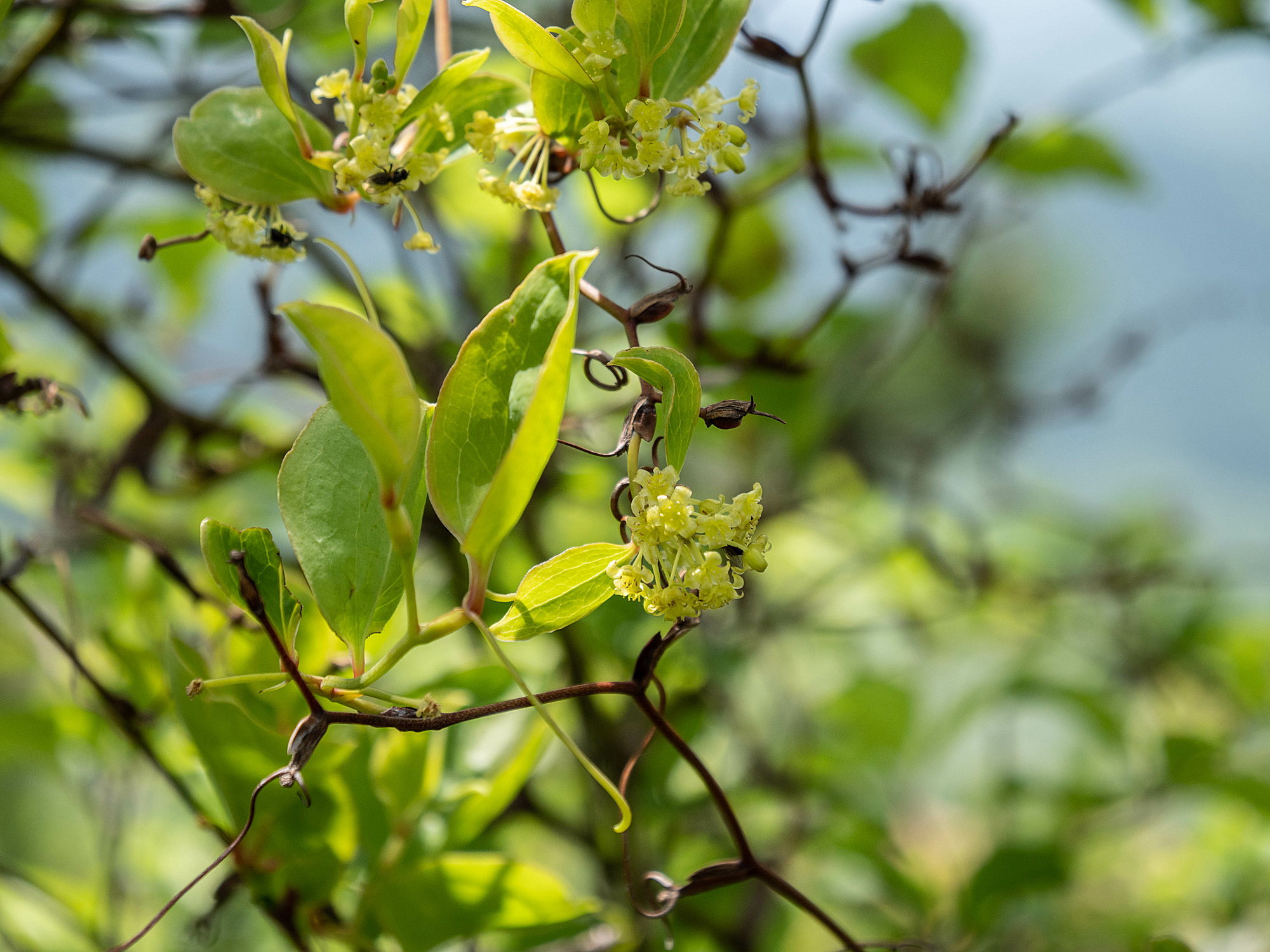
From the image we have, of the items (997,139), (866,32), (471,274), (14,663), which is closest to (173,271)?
(471,274)

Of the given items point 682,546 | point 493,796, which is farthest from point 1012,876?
point 682,546

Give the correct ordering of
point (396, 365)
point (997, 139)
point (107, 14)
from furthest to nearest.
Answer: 1. point (107, 14)
2. point (997, 139)
3. point (396, 365)

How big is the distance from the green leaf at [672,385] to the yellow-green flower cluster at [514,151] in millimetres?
56

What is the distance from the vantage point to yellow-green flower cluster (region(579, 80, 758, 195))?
0.77ft

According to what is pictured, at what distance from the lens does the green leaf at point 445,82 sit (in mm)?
239

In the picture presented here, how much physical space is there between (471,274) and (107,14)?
0.28m

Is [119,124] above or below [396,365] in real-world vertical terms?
below

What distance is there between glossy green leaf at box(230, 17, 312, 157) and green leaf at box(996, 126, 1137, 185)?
0.63m

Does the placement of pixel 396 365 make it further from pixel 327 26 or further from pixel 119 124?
pixel 119 124

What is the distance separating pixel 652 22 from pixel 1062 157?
63cm

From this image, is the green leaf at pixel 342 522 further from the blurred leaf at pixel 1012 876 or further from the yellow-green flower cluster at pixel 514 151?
the blurred leaf at pixel 1012 876

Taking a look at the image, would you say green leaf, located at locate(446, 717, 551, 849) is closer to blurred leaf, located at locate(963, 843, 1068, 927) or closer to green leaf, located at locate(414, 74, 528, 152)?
green leaf, located at locate(414, 74, 528, 152)

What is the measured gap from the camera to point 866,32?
721 mm

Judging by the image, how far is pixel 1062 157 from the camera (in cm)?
75
